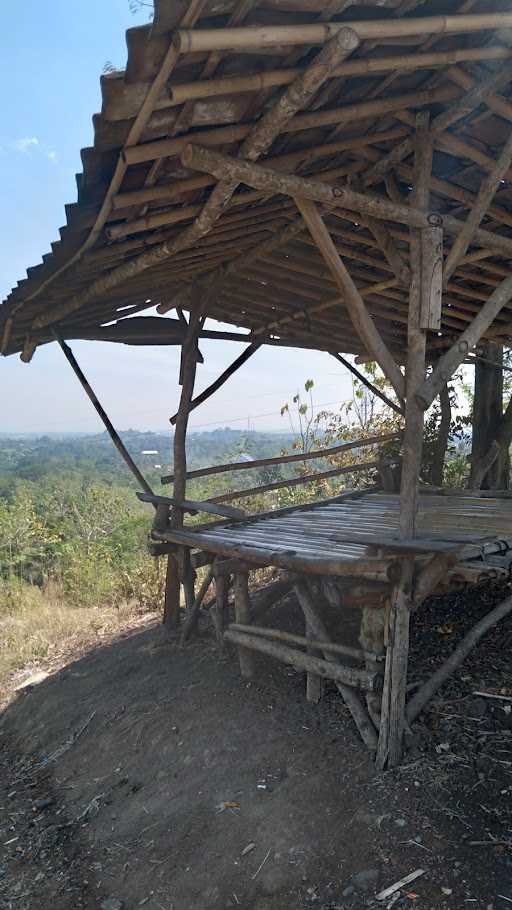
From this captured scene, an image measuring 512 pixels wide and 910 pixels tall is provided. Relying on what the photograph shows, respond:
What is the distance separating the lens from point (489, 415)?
29.3 ft

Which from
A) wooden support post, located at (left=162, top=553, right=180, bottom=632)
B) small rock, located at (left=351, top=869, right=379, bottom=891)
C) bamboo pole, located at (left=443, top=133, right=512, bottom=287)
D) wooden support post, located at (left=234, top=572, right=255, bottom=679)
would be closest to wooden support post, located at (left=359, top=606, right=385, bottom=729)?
small rock, located at (left=351, top=869, right=379, bottom=891)

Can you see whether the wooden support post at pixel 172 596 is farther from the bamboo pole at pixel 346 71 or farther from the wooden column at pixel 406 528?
the bamboo pole at pixel 346 71

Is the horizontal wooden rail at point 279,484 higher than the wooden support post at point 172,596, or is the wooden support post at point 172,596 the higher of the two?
the horizontal wooden rail at point 279,484

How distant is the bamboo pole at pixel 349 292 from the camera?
344cm

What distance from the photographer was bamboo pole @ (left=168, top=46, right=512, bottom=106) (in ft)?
7.99

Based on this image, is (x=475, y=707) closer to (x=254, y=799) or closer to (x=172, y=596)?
(x=254, y=799)

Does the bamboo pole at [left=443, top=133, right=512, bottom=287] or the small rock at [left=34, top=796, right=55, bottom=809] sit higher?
the bamboo pole at [left=443, top=133, right=512, bottom=287]

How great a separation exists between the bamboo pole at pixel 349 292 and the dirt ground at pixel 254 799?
1992mm

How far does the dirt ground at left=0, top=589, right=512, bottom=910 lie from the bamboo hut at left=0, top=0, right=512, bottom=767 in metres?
0.26

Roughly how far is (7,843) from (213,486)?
40.1 feet

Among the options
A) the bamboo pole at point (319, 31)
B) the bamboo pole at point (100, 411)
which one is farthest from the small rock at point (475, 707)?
the bamboo pole at point (319, 31)

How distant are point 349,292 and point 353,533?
1.95 metres

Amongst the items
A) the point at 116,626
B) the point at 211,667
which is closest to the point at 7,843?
the point at 211,667

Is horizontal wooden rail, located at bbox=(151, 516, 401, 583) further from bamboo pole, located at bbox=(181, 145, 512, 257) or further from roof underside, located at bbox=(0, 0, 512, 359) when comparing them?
bamboo pole, located at bbox=(181, 145, 512, 257)
